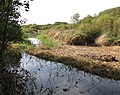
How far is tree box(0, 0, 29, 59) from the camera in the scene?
13.4 metres

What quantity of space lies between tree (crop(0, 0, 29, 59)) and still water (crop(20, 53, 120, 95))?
2.45 metres

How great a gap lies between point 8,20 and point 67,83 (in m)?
4.67

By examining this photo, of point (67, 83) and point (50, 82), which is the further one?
point (50, 82)

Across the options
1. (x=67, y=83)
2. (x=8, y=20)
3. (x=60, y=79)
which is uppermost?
(x=8, y=20)

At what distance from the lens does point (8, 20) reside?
1405 centimetres

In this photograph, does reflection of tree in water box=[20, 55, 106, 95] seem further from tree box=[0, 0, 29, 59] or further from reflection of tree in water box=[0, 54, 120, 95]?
tree box=[0, 0, 29, 59]

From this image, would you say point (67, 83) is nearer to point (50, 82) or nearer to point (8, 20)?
point (50, 82)

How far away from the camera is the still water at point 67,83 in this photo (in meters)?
12.9

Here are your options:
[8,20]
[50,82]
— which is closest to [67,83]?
[50,82]

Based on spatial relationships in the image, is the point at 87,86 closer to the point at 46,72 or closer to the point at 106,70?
the point at 106,70

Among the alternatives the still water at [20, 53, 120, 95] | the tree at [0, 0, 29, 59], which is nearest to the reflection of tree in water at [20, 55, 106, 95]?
the still water at [20, 53, 120, 95]

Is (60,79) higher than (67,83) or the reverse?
higher

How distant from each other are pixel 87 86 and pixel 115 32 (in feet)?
89.7

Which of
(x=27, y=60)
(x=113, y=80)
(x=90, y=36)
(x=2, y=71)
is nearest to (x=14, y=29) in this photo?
(x=2, y=71)
